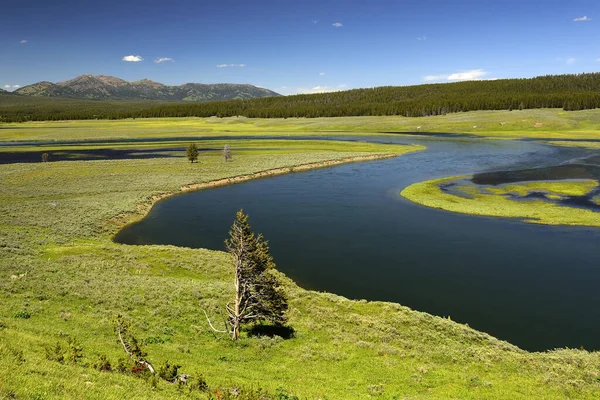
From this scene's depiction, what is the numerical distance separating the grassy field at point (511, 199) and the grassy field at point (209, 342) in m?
31.0

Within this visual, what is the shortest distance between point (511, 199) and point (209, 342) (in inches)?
2053

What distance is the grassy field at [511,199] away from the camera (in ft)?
162

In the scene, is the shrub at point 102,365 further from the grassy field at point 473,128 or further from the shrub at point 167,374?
the grassy field at point 473,128

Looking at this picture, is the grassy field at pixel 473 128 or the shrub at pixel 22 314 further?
the grassy field at pixel 473 128

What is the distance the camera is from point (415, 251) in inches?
1570

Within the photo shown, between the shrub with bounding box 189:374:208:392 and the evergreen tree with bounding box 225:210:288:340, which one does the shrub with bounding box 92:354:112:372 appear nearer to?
the shrub with bounding box 189:374:208:392

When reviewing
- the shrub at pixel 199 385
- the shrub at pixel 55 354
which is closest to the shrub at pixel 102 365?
the shrub at pixel 55 354

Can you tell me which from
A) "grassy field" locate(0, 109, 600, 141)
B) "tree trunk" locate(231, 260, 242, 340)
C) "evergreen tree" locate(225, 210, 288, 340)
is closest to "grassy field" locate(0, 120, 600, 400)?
"tree trunk" locate(231, 260, 242, 340)

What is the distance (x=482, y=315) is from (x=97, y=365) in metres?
23.9

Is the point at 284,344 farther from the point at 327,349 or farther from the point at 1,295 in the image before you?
the point at 1,295

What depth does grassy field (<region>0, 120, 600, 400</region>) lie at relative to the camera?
1502 cm

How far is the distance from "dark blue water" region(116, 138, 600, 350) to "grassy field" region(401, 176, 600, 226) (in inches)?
105

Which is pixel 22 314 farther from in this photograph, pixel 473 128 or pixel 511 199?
pixel 473 128

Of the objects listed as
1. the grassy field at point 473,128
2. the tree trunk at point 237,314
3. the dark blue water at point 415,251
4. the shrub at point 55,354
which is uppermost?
the grassy field at point 473,128
